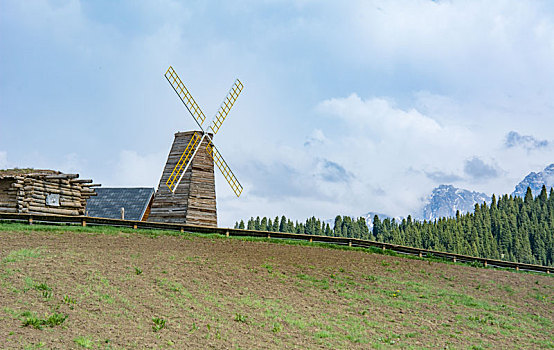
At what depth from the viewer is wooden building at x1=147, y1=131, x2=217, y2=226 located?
3284cm

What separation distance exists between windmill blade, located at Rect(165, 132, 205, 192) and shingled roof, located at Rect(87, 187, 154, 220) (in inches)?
409

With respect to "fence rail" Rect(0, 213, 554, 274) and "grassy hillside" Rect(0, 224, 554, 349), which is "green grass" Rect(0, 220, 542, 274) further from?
"fence rail" Rect(0, 213, 554, 274)

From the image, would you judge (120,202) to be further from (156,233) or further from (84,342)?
(84,342)

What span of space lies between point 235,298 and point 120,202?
29327 millimetres

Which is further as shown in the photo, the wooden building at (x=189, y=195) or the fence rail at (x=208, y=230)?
the wooden building at (x=189, y=195)

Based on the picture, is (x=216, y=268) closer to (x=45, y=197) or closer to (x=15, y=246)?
(x=15, y=246)

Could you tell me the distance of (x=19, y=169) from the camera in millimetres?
34938

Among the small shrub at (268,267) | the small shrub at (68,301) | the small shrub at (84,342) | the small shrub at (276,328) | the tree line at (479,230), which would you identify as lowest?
the small shrub at (84,342)

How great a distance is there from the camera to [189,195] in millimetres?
32875

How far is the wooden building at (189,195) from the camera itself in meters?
32.8

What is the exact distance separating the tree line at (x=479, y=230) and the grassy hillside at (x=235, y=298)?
72.9 meters

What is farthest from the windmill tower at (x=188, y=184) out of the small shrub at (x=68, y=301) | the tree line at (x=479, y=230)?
the tree line at (x=479, y=230)

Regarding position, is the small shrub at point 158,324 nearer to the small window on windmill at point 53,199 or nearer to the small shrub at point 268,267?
the small shrub at point 268,267

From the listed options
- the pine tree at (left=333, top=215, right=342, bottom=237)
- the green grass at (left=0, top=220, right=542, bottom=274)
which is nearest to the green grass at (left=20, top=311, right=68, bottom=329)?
the green grass at (left=0, top=220, right=542, bottom=274)
